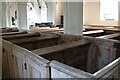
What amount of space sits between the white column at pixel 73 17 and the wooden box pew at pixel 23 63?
3.55 feet

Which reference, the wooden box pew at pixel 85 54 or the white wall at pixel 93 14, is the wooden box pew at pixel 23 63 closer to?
the wooden box pew at pixel 85 54

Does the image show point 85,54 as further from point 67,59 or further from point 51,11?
point 51,11

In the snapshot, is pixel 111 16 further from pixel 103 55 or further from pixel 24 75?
pixel 24 75

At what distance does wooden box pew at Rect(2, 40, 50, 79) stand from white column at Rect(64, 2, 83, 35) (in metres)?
1.08

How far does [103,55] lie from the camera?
216cm

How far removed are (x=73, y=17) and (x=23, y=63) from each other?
4.34ft

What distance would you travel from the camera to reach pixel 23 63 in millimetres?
1733

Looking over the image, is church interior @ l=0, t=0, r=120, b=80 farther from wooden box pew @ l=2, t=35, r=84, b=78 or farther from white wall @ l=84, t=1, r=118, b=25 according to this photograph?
white wall @ l=84, t=1, r=118, b=25

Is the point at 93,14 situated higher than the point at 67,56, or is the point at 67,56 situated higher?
the point at 93,14

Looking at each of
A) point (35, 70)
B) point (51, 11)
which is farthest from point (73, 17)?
point (51, 11)

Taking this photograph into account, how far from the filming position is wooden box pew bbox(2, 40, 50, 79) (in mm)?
1340

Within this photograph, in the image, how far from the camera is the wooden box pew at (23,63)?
4.40 feet

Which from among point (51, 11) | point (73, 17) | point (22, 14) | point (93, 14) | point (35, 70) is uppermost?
point (51, 11)

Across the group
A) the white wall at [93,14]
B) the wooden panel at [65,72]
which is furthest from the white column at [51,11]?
the wooden panel at [65,72]
